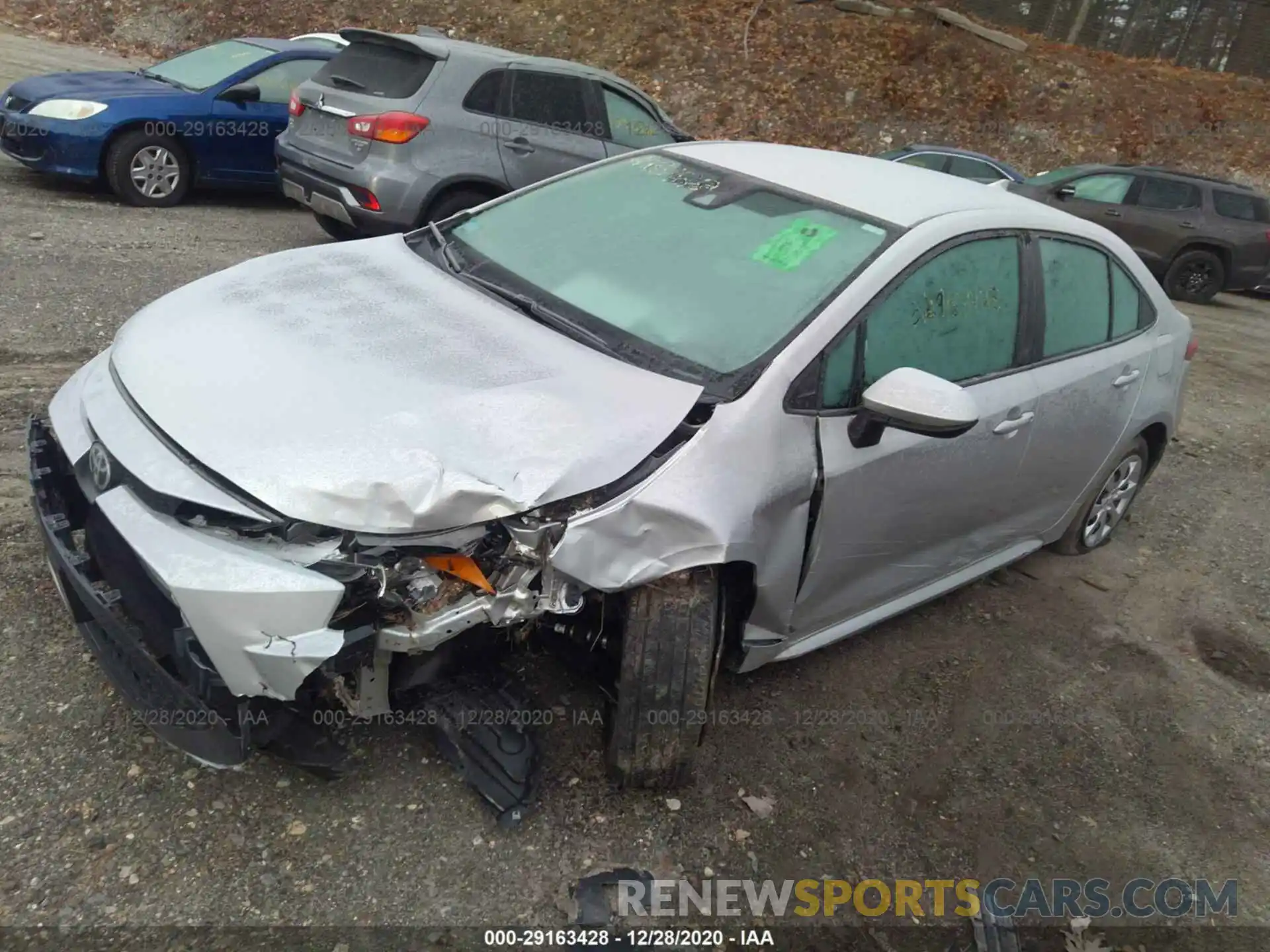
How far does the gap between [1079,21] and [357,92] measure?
20.1 m

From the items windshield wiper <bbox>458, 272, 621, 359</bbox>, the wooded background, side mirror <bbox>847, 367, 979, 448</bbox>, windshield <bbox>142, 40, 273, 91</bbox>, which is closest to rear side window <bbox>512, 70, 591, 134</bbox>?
windshield <bbox>142, 40, 273, 91</bbox>

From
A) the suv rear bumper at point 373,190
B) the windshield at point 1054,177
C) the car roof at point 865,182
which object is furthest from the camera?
the windshield at point 1054,177

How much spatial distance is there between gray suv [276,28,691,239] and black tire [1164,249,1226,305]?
8278mm

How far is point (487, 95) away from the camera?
6797 mm

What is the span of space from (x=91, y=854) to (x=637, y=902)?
1331 millimetres

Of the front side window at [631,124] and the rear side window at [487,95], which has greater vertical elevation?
the rear side window at [487,95]

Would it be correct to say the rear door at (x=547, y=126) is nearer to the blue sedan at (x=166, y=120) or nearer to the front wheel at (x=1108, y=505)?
the blue sedan at (x=166, y=120)

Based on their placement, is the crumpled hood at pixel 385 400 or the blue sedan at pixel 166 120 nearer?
the crumpled hood at pixel 385 400

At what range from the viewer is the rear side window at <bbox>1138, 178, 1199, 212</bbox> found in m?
11.7

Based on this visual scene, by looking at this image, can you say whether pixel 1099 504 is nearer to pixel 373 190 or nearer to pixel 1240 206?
pixel 373 190

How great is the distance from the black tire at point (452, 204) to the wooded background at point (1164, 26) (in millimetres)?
18449

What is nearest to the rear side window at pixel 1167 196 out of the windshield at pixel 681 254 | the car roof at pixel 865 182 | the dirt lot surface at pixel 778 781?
the dirt lot surface at pixel 778 781

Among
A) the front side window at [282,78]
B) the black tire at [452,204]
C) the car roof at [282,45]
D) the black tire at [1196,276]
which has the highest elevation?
the car roof at [282,45]

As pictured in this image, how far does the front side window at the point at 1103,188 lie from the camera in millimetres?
11812
